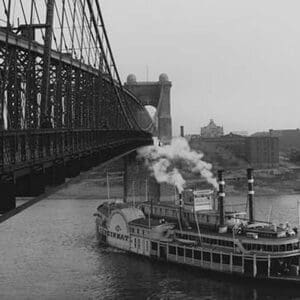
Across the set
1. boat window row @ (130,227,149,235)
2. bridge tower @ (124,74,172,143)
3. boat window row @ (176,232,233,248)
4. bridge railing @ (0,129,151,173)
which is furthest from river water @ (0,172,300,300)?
bridge tower @ (124,74,172,143)

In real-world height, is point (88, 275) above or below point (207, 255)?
below

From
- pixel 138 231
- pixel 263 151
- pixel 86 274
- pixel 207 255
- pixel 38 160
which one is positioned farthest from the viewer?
pixel 263 151

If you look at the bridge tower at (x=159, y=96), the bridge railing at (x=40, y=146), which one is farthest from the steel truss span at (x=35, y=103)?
the bridge tower at (x=159, y=96)

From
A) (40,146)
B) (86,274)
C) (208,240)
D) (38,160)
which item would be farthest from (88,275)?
(38,160)

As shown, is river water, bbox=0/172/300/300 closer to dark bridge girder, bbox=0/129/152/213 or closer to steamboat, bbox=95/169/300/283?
steamboat, bbox=95/169/300/283

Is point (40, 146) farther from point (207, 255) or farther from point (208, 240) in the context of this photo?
point (208, 240)

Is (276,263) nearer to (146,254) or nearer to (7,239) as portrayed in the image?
(146,254)
